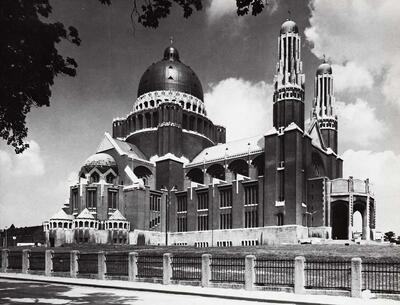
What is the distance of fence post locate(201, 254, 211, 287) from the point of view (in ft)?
86.5

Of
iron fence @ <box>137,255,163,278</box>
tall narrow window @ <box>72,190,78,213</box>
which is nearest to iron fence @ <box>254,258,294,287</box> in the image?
iron fence @ <box>137,255,163,278</box>

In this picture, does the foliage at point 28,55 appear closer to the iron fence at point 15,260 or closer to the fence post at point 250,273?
the fence post at point 250,273

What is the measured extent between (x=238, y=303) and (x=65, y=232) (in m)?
60.6

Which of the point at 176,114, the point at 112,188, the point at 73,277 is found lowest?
the point at 73,277

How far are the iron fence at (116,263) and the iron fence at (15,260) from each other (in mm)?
10599

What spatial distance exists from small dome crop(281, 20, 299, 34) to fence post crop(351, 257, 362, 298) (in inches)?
2353

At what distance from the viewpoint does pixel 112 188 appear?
83.3m

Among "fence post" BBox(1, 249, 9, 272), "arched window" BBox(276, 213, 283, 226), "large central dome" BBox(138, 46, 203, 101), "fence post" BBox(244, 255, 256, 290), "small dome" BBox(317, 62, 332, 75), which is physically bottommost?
"fence post" BBox(1, 249, 9, 272)

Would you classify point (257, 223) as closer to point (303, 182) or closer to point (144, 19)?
point (303, 182)

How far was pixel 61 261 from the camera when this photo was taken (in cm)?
3538

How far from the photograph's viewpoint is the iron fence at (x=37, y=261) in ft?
120

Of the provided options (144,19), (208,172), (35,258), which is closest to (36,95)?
(144,19)

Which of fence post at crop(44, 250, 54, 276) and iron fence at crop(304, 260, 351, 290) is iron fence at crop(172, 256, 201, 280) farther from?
fence post at crop(44, 250, 54, 276)

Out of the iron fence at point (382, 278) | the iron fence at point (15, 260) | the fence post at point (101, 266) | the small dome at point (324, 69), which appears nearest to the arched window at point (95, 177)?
the small dome at point (324, 69)
